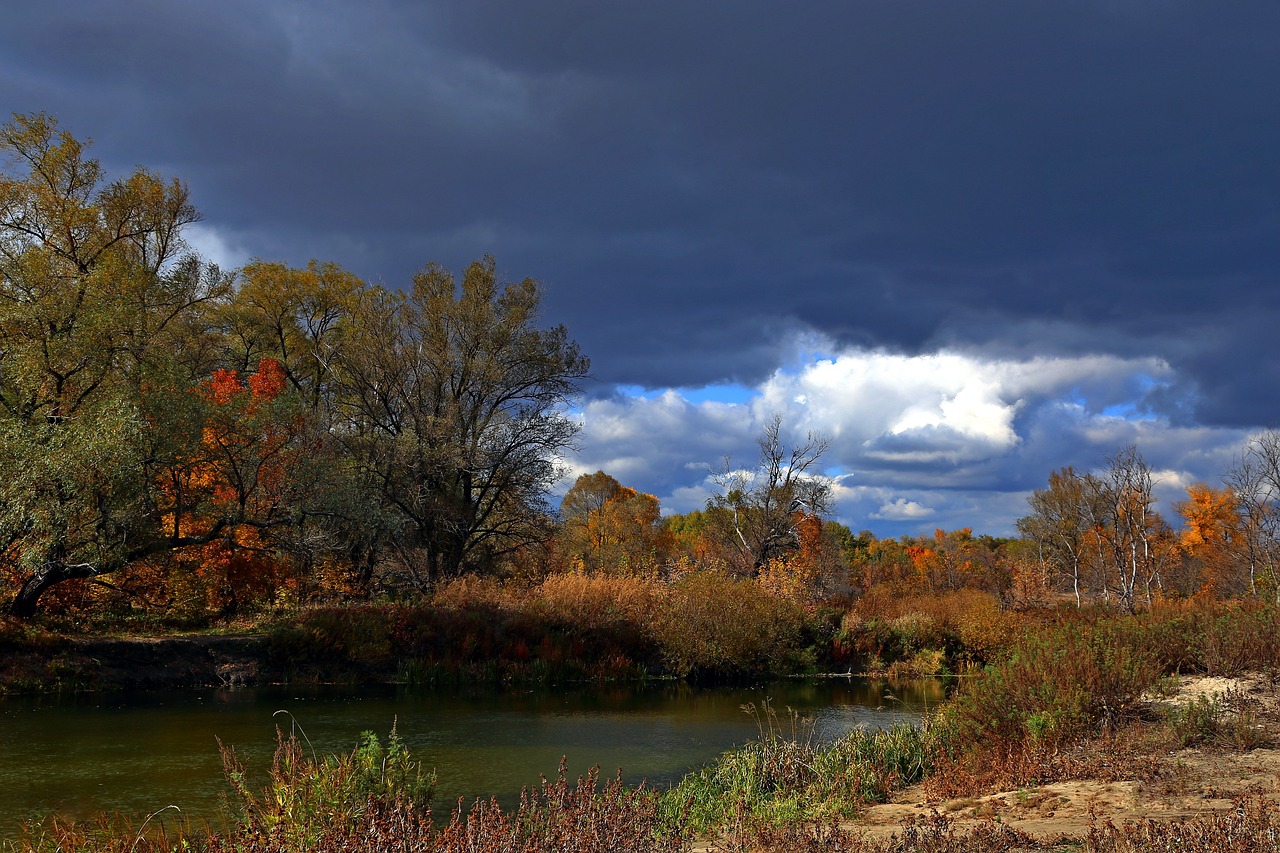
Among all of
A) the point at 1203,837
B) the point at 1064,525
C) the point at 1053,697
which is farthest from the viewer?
the point at 1064,525

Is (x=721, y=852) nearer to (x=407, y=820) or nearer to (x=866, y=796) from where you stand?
(x=407, y=820)

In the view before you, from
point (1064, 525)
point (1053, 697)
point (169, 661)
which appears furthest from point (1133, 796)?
point (1064, 525)

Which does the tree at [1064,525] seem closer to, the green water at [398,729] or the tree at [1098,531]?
the tree at [1098,531]

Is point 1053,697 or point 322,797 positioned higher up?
point 1053,697

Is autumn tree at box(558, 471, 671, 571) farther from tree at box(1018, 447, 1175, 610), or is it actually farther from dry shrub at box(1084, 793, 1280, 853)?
dry shrub at box(1084, 793, 1280, 853)

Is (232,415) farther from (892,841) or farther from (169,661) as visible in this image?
(892,841)

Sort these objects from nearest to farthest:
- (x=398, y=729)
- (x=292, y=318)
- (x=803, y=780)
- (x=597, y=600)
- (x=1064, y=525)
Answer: (x=803, y=780) < (x=398, y=729) < (x=597, y=600) < (x=292, y=318) < (x=1064, y=525)

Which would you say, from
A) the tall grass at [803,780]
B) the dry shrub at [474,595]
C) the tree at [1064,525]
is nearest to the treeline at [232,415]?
the dry shrub at [474,595]

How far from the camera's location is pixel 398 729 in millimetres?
19266

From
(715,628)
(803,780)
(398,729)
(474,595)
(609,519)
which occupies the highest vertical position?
(609,519)

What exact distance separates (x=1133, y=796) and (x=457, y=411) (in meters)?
32.8

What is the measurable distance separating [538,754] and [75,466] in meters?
13.8

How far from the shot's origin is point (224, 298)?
43156 mm

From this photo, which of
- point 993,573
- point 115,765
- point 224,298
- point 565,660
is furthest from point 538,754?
point 993,573
